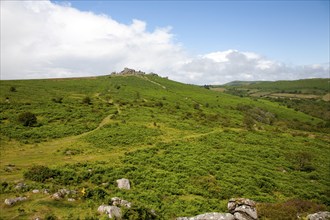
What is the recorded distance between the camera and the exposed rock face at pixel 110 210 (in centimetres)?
2052

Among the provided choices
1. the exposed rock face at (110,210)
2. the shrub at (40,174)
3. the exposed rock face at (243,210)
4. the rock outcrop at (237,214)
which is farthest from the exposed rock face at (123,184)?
the exposed rock face at (243,210)

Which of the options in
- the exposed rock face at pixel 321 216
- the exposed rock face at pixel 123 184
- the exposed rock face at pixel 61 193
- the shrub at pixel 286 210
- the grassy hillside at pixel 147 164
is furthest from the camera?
the exposed rock face at pixel 123 184

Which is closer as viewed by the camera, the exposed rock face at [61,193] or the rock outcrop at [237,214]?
the rock outcrop at [237,214]

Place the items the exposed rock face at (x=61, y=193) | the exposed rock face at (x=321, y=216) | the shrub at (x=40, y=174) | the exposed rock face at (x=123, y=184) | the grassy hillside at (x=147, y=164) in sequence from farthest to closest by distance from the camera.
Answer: the exposed rock face at (x=123, y=184), the shrub at (x=40, y=174), the grassy hillside at (x=147, y=164), the exposed rock face at (x=61, y=193), the exposed rock face at (x=321, y=216)

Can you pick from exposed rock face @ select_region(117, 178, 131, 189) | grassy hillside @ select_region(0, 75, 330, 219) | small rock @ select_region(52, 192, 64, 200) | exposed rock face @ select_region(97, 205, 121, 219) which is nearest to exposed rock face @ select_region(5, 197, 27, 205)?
grassy hillside @ select_region(0, 75, 330, 219)

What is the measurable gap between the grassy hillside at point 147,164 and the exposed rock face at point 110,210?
2.06 ft

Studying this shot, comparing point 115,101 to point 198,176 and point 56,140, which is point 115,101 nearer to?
point 56,140

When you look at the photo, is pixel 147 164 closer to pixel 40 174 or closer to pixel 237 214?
pixel 40 174

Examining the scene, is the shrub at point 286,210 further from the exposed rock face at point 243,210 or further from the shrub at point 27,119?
the shrub at point 27,119

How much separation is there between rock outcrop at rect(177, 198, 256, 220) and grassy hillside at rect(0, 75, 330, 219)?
190 centimetres

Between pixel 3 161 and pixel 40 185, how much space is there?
462 inches

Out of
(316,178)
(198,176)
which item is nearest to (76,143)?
(198,176)

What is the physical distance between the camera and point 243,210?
22.5 meters

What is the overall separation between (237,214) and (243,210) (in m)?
0.81
